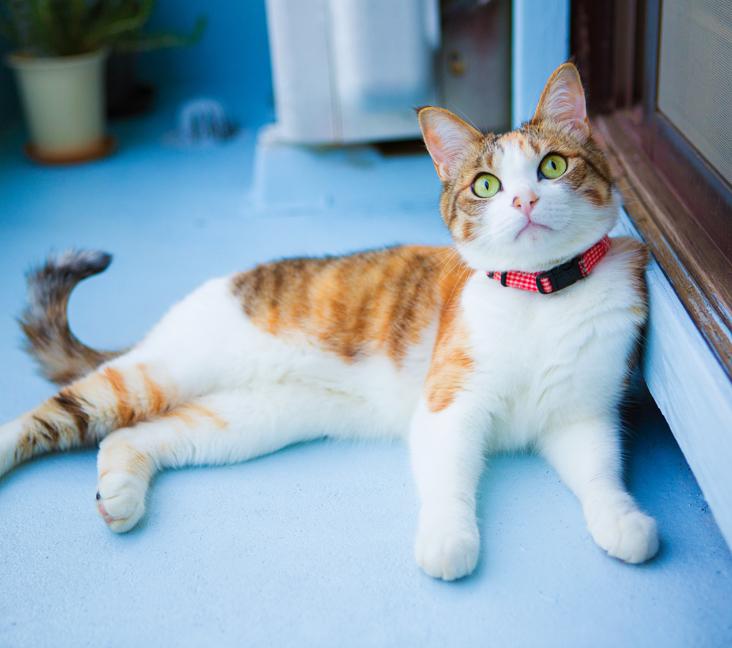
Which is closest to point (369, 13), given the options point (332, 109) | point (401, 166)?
point (332, 109)

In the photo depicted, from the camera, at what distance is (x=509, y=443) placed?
4.98 ft

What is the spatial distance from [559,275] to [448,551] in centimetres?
49

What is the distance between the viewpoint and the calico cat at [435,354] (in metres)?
1.35

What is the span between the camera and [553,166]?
1.37 metres

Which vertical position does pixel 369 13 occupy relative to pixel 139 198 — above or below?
above

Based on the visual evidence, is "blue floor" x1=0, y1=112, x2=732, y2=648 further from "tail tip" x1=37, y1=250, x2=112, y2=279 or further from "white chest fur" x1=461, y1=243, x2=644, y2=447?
"tail tip" x1=37, y1=250, x2=112, y2=279

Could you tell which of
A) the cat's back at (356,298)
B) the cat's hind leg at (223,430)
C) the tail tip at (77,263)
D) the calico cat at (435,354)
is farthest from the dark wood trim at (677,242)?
the tail tip at (77,263)

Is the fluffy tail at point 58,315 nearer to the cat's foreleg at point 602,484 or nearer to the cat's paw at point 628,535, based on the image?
the cat's foreleg at point 602,484

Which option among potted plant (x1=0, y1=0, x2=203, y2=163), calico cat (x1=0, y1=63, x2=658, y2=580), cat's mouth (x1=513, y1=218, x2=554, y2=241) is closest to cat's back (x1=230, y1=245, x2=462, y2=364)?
calico cat (x1=0, y1=63, x2=658, y2=580)

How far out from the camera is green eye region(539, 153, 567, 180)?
1358mm

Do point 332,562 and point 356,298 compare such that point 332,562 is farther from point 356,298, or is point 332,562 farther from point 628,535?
point 356,298

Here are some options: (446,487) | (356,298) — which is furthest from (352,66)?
(446,487)

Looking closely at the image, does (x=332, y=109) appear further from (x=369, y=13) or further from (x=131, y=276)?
(x=131, y=276)

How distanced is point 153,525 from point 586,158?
95 cm
